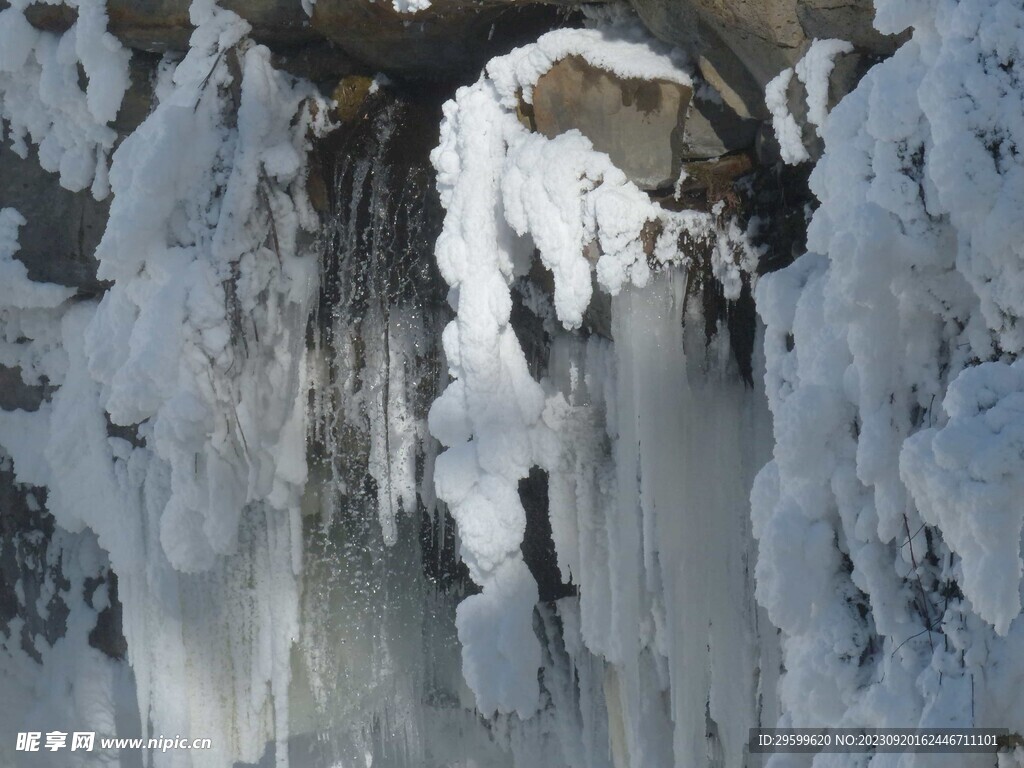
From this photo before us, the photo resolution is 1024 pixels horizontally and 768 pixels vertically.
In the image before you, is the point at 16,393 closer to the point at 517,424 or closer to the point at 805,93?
the point at 517,424

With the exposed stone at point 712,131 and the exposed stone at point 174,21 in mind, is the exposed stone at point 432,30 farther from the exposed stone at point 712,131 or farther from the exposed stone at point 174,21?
the exposed stone at point 712,131

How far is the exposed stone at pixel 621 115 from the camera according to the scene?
3.30 m

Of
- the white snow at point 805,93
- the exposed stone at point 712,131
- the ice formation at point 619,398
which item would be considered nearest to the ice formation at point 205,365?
the ice formation at point 619,398

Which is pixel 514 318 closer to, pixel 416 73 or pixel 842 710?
pixel 416 73

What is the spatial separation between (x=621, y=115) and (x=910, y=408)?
148 centimetres

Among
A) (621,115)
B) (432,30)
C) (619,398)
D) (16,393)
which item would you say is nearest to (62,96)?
(16,393)

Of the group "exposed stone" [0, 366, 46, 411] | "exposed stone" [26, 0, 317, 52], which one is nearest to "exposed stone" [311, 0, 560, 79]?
"exposed stone" [26, 0, 317, 52]

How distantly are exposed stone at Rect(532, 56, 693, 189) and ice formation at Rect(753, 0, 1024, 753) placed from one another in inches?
37.2

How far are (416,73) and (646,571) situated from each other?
1836 mm

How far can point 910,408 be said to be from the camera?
2.18 m

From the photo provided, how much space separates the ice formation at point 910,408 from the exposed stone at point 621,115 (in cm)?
95

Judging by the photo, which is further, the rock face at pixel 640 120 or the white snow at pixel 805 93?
the rock face at pixel 640 120

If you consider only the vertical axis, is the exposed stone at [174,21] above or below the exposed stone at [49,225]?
above

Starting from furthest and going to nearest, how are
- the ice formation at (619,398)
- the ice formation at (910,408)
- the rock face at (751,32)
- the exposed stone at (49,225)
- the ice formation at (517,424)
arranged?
the exposed stone at (49,225) → the ice formation at (619,398) → the rock face at (751,32) → the ice formation at (517,424) → the ice formation at (910,408)
